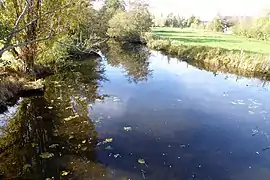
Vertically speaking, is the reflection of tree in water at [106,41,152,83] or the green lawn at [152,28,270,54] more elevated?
the green lawn at [152,28,270,54]

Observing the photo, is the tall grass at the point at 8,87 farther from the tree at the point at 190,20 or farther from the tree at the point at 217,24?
the tree at the point at 190,20

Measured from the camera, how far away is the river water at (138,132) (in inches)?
377

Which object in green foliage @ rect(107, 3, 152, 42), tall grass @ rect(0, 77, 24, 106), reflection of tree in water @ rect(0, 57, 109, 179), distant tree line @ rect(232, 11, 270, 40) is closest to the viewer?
reflection of tree in water @ rect(0, 57, 109, 179)

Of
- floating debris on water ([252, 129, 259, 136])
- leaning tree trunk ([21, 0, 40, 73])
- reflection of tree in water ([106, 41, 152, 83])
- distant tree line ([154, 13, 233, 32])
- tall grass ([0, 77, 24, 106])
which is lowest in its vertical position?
floating debris on water ([252, 129, 259, 136])

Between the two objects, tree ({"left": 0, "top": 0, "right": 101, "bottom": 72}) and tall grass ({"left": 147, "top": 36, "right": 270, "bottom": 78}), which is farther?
tall grass ({"left": 147, "top": 36, "right": 270, "bottom": 78})

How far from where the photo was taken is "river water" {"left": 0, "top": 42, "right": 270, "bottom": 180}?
31.4 ft

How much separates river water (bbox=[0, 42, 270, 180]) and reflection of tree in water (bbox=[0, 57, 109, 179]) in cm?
3

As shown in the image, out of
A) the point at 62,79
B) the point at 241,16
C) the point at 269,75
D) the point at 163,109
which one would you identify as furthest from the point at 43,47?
the point at 241,16

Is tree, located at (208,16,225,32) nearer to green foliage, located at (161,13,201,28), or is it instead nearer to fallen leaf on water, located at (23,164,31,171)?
green foliage, located at (161,13,201,28)

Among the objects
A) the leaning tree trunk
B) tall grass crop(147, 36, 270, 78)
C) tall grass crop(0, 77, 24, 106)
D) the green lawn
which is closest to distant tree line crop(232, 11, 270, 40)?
the green lawn

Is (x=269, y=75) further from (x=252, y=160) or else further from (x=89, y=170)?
(x=89, y=170)

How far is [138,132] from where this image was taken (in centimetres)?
1254

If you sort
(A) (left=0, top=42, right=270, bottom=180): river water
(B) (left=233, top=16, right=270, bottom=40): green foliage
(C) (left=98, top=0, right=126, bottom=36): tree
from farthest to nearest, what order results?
1. (B) (left=233, top=16, right=270, bottom=40): green foliage
2. (C) (left=98, top=0, right=126, bottom=36): tree
3. (A) (left=0, top=42, right=270, bottom=180): river water

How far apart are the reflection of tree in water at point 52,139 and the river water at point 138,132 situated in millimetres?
33
